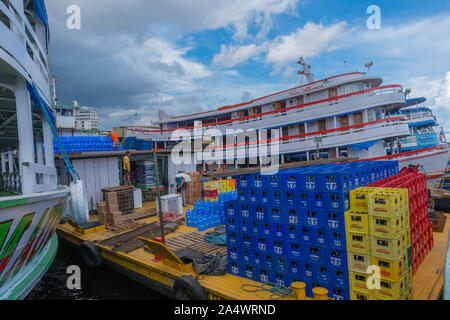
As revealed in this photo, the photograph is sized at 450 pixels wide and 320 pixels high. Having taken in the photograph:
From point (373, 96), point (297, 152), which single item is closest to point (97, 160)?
point (297, 152)

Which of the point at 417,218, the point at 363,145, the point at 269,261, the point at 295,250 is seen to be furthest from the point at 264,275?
the point at 363,145

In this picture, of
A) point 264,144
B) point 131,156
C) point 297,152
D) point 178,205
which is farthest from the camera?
point 264,144

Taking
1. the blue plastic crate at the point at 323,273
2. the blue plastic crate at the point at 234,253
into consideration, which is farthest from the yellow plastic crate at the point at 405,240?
the blue plastic crate at the point at 234,253

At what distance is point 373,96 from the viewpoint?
59.9 ft

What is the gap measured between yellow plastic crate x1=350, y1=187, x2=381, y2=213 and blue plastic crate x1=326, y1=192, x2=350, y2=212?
104 mm

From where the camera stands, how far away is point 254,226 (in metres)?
6.17

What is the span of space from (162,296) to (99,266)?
354cm

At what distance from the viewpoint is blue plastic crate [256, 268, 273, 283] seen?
588 centimetres

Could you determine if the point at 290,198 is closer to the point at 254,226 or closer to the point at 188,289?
the point at 254,226

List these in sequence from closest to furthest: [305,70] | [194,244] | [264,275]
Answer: [264,275] < [194,244] < [305,70]

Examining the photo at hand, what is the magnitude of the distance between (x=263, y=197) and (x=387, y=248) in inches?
99.1

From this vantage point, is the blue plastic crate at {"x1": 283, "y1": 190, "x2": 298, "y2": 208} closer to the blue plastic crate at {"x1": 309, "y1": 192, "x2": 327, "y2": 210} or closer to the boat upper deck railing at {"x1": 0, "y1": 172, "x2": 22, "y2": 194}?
the blue plastic crate at {"x1": 309, "y1": 192, "x2": 327, "y2": 210}

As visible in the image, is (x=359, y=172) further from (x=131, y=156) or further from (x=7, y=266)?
(x=131, y=156)

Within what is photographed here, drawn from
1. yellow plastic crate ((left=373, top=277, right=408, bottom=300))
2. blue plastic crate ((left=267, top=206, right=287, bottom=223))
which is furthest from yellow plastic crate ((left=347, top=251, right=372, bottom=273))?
blue plastic crate ((left=267, top=206, right=287, bottom=223))
